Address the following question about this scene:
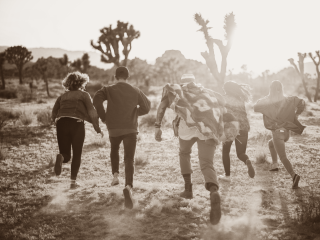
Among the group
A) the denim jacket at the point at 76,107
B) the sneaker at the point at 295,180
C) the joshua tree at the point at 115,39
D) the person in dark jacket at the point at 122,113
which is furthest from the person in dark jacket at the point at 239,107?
the joshua tree at the point at 115,39

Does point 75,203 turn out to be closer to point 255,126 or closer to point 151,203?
point 151,203

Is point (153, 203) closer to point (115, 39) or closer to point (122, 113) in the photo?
point (122, 113)

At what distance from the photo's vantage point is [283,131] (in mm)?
4652

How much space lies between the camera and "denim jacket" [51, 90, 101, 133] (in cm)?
423

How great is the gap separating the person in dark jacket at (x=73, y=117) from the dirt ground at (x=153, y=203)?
673 mm

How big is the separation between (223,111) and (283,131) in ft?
5.58

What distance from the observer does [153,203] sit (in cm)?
376

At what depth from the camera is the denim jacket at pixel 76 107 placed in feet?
13.9

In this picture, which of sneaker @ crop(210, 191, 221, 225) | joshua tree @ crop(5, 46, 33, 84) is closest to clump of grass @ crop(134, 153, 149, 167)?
sneaker @ crop(210, 191, 221, 225)

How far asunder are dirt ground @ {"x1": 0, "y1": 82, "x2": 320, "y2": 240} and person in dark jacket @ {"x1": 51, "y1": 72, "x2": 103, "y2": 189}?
673 mm

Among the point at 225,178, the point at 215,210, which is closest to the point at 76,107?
the point at 215,210

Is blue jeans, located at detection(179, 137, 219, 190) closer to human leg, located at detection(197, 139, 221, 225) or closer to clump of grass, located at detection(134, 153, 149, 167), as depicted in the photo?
human leg, located at detection(197, 139, 221, 225)

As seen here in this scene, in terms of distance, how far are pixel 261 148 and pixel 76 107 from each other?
16.9ft

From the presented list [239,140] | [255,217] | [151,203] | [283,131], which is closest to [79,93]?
[151,203]
